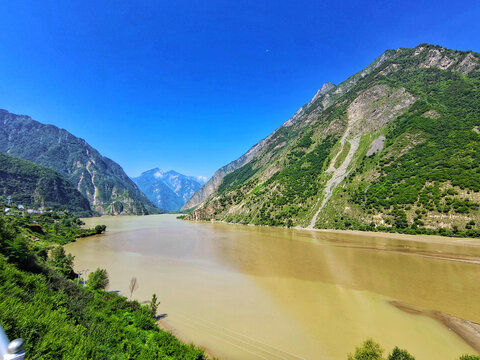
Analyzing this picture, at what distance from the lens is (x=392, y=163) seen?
278 feet

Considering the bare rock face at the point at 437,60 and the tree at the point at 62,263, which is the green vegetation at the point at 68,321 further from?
the bare rock face at the point at 437,60

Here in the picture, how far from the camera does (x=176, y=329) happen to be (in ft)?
59.0

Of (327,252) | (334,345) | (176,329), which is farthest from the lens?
(327,252)

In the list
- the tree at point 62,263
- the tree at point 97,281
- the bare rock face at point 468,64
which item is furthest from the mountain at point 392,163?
the tree at point 62,263

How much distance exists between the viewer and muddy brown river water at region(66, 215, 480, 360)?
16.4 meters

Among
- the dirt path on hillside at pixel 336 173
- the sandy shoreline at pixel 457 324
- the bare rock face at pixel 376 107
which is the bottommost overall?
the sandy shoreline at pixel 457 324

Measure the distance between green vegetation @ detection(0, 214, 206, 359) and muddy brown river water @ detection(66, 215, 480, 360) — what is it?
4284mm

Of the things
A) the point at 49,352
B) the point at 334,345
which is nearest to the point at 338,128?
the point at 334,345

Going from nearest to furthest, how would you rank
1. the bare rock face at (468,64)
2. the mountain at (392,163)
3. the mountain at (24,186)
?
1. the mountain at (392,163)
2. the bare rock face at (468,64)
3. the mountain at (24,186)

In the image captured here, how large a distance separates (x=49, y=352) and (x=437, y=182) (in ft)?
271

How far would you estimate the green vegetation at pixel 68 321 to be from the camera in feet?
18.9

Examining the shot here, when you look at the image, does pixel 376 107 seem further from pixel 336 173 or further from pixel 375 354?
pixel 375 354

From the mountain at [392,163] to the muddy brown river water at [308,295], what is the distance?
1711cm

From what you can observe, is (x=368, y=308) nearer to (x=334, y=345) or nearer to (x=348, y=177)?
(x=334, y=345)
